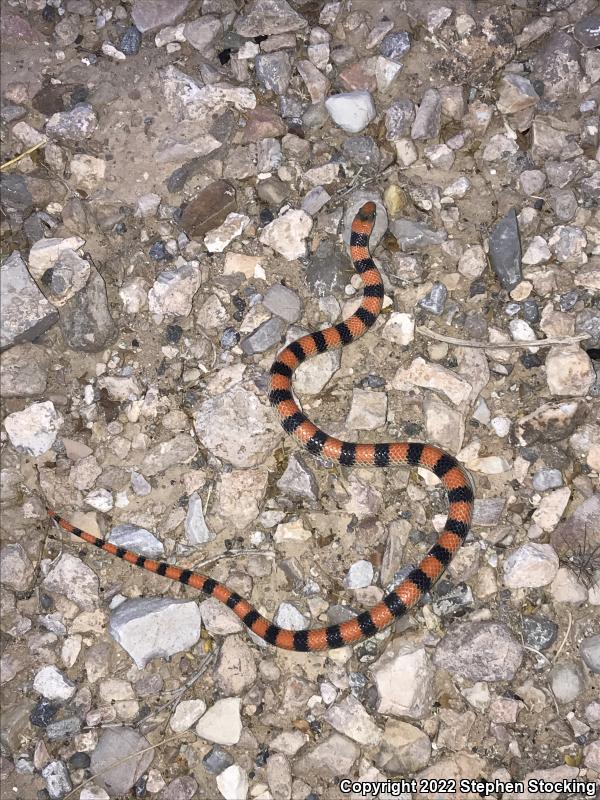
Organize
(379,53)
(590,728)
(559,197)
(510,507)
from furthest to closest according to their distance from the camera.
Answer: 1. (379,53)
2. (559,197)
3. (510,507)
4. (590,728)

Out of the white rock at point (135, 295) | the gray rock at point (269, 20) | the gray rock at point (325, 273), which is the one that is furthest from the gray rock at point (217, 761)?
the gray rock at point (269, 20)

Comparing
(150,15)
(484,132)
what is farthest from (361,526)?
(150,15)

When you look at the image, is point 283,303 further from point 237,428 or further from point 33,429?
point 33,429

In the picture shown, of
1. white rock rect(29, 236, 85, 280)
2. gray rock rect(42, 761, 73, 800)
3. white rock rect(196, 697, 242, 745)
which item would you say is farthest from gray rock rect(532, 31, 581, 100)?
gray rock rect(42, 761, 73, 800)

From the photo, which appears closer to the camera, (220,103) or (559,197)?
(559,197)

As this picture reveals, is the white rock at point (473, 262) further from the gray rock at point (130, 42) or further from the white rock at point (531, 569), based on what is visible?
the gray rock at point (130, 42)

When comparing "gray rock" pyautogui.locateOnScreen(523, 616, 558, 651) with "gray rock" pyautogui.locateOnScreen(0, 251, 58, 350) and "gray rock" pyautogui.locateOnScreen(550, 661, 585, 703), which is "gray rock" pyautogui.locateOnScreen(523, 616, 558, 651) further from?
"gray rock" pyautogui.locateOnScreen(0, 251, 58, 350)

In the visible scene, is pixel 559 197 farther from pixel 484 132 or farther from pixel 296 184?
pixel 296 184
